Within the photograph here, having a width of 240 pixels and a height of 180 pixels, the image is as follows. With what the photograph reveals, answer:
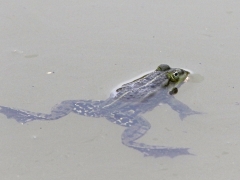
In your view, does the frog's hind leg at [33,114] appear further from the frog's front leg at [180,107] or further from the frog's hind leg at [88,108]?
the frog's front leg at [180,107]

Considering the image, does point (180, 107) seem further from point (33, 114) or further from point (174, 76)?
point (33, 114)

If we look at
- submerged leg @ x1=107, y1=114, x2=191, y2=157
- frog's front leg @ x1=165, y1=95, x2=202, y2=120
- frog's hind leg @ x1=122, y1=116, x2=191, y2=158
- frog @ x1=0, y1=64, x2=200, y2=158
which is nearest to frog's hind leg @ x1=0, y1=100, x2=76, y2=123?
frog @ x1=0, y1=64, x2=200, y2=158

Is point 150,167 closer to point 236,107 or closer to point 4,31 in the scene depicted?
point 236,107

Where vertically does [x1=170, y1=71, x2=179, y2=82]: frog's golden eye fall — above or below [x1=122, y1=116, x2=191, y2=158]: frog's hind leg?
above

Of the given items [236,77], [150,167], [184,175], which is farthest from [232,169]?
[236,77]

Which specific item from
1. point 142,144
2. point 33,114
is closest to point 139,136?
point 142,144

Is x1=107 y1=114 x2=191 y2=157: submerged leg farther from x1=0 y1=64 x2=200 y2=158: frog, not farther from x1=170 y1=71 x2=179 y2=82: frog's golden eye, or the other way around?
x1=170 y1=71 x2=179 y2=82: frog's golden eye

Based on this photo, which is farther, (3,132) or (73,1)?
(73,1)

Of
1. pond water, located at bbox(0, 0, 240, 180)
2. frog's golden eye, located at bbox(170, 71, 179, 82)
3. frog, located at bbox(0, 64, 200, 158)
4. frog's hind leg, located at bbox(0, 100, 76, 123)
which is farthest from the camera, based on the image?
frog's golden eye, located at bbox(170, 71, 179, 82)
